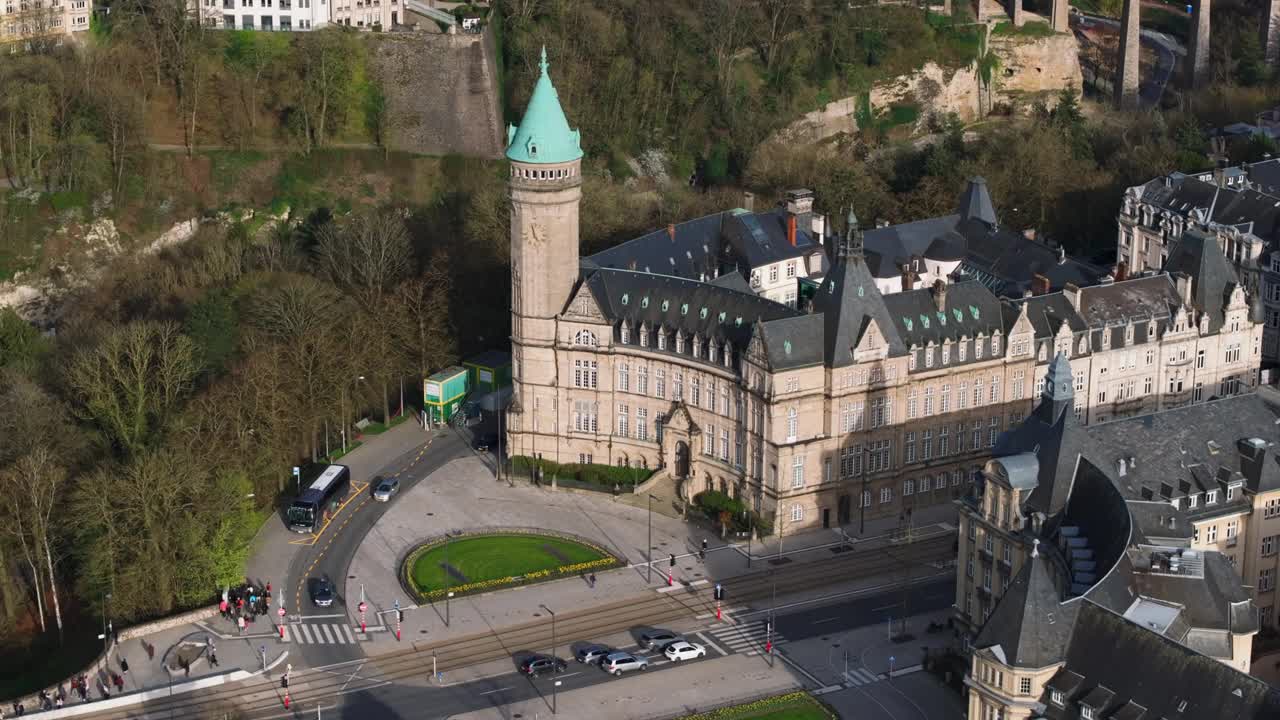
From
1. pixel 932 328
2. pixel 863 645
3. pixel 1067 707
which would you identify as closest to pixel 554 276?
pixel 932 328

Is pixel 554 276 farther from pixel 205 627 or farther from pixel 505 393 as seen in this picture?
pixel 205 627

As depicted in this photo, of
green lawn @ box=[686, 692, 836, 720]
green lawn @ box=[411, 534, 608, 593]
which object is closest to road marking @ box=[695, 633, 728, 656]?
green lawn @ box=[686, 692, 836, 720]

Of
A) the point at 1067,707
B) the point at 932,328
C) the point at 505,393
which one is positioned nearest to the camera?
the point at 1067,707

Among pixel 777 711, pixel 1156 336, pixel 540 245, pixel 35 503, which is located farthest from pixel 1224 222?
pixel 35 503

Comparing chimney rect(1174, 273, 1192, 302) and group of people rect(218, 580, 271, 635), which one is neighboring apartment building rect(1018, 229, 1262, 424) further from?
group of people rect(218, 580, 271, 635)

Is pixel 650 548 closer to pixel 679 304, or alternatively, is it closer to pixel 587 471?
pixel 587 471

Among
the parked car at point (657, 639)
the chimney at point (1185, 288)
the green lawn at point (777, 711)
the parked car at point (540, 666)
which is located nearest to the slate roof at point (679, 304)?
the parked car at point (657, 639)

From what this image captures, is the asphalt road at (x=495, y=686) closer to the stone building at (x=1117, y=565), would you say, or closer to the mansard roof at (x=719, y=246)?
the stone building at (x=1117, y=565)
